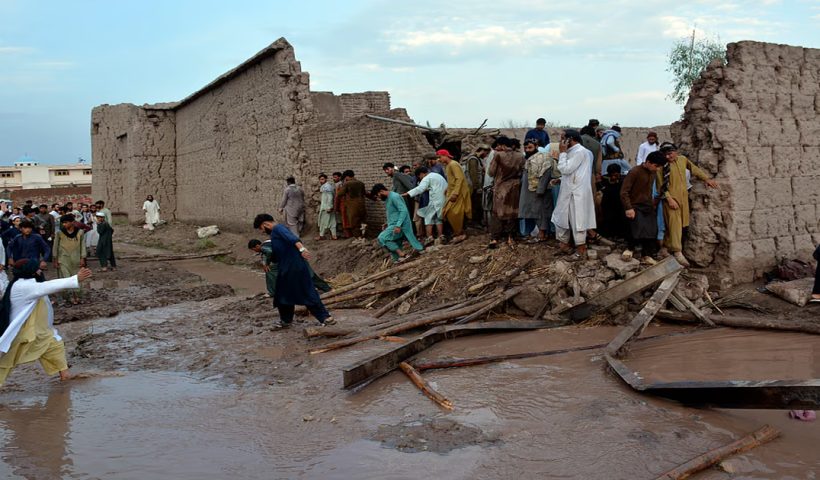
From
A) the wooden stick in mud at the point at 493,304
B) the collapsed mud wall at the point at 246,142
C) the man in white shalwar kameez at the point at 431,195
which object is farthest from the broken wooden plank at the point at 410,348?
the collapsed mud wall at the point at 246,142

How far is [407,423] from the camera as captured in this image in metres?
4.86

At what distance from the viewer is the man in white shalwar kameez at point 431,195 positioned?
10.3 metres

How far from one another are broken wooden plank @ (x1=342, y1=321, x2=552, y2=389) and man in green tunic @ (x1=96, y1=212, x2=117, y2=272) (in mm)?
9653

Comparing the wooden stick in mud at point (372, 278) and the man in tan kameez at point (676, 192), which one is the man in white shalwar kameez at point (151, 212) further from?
the man in tan kameez at point (676, 192)

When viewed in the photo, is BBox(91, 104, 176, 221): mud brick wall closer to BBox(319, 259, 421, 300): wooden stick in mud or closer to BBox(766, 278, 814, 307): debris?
BBox(319, 259, 421, 300): wooden stick in mud

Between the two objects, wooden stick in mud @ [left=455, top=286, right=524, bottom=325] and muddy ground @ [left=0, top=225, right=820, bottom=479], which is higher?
wooden stick in mud @ [left=455, top=286, right=524, bottom=325]

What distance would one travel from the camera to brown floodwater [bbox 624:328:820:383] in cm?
564

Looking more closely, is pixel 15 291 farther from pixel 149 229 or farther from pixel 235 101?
pixel 149 229

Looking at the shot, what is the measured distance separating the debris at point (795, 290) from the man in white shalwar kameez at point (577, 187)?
2113 mm

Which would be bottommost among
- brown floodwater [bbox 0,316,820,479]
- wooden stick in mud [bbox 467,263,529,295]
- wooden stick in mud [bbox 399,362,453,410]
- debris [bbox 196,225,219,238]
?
brown floodwater [bbox 0,316,820,479]

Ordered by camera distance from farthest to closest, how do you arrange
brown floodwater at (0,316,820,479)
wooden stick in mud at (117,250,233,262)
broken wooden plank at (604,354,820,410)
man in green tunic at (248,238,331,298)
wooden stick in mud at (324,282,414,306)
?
→ wooden stick in mud at (117,250,233,262) < wooden stick in mud at (324,282,414,306) < man in green tunic at (248,238,331,298) < brown floodwater at (0,316,820,479) < broken wooden plank at (604,354,820,410)

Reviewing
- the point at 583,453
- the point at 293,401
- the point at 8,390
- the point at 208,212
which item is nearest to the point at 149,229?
the point at 208,212

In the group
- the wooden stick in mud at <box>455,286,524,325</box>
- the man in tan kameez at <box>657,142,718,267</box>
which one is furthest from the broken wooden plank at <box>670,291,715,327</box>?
the wooden stick in mud at <box>455,286,524,325</box>

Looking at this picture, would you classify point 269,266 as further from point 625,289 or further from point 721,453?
point 721,453
